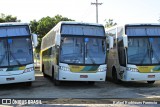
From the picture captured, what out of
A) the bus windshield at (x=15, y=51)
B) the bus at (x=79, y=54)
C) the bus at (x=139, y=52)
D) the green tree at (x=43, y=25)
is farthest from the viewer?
the green tree at (x=43, y=25)

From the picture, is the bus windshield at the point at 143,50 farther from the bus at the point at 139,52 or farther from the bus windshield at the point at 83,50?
the bus windshield at the point at 83,50

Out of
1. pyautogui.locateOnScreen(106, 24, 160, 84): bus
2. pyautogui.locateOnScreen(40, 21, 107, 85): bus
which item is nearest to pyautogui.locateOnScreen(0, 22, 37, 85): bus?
pyautogui.locateOnScreen(40, 21, 107, 85): bus

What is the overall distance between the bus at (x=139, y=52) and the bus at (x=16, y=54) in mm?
4148

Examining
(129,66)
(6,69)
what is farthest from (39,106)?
(129,66)

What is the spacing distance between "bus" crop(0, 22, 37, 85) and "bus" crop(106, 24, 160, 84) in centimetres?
415

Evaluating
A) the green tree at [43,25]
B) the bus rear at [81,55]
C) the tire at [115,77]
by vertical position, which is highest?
the green tree at [43,25]

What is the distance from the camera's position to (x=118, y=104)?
13266 mm

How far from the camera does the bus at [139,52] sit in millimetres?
19609

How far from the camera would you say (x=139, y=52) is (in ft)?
65.1

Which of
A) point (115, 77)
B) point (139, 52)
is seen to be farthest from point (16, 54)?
point (115, 77)

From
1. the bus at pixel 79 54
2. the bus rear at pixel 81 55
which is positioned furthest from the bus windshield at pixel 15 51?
the bus rear at pixel 81 55

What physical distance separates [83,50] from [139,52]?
292 centimetres

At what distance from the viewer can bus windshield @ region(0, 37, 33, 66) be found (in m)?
18.5

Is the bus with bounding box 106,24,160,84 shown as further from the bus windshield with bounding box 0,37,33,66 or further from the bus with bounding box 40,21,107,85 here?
the bus windshield with bounding box 0,37,33,66
